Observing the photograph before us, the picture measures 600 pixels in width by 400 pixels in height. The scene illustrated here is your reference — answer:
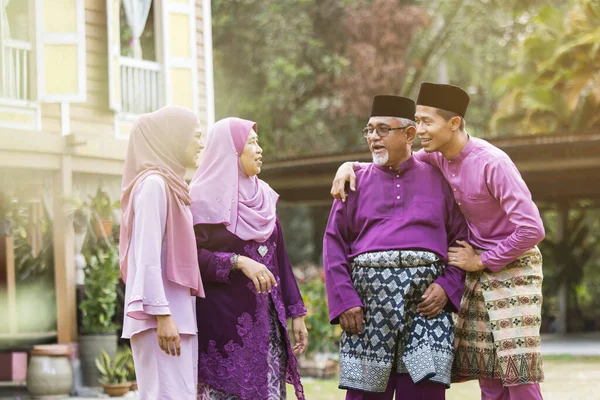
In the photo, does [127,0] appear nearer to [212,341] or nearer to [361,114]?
[212,341]

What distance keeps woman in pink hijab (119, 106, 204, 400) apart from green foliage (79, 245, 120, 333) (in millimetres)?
6359

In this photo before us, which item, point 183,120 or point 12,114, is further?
point 12,114

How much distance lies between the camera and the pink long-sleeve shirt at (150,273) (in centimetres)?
428

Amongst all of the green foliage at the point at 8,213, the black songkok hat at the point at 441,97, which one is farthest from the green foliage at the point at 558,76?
the black songkok hat at the point at 441,97

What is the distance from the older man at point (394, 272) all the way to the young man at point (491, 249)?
0.30 feet

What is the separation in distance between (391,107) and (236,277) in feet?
3.54

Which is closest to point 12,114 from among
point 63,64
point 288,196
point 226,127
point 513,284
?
point 63,64

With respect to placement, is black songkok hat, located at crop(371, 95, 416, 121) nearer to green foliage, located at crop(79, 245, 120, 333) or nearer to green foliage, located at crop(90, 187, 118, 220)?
green foliage, located at crop(79, 245, 120, 333)

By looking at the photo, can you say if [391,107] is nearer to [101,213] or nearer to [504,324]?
[504,324]

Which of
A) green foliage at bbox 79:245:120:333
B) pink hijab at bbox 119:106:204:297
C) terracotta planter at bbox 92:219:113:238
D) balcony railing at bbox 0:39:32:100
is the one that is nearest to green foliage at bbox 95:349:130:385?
green foliage at bbox 79:245:120:333

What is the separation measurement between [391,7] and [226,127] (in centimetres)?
1767

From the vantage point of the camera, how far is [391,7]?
22047 mm

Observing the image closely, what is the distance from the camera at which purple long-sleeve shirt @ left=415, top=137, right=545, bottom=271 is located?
4840mm

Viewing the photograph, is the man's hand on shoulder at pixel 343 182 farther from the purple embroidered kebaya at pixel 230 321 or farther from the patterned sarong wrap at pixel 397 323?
the purple embroidered kebaya at pixel 230 321
